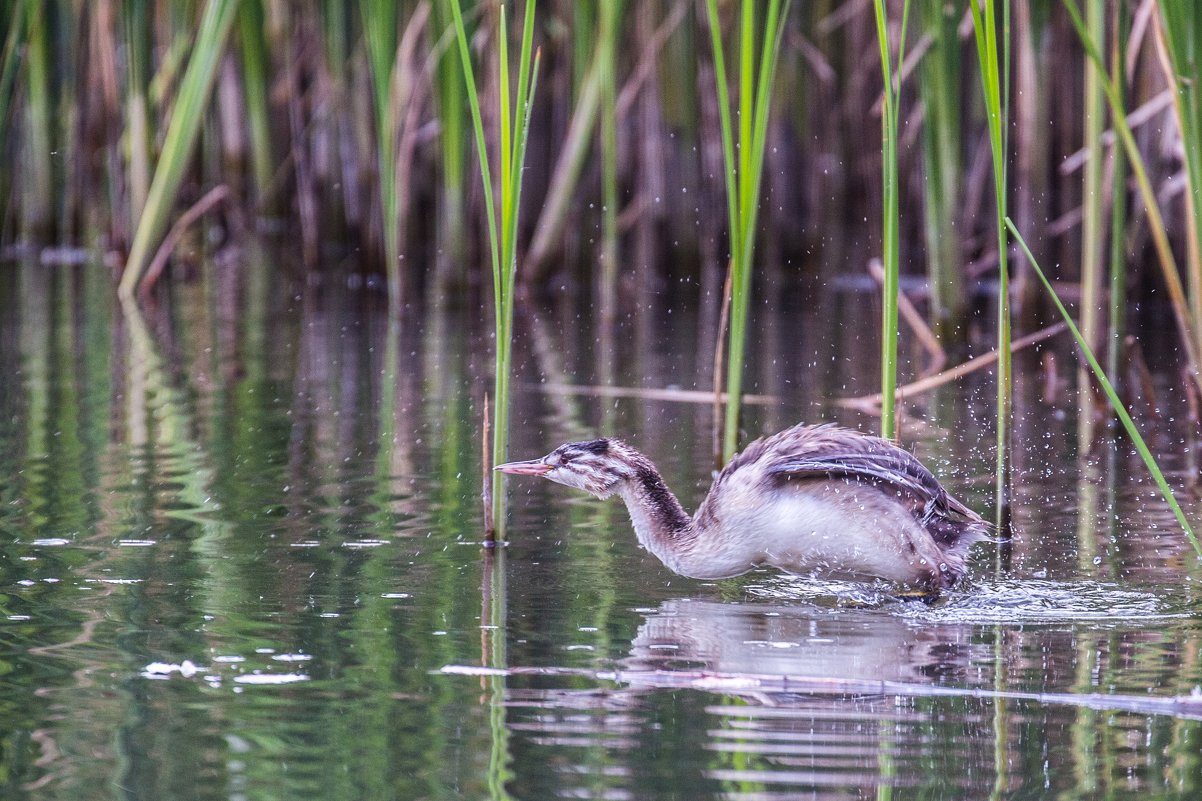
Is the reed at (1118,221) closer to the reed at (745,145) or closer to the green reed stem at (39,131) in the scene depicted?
the reed at (745,145)

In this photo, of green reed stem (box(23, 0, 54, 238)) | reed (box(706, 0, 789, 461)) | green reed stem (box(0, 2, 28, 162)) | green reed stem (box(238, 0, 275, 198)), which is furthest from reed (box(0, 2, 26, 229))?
reed (box(706, 0, 789, 461))

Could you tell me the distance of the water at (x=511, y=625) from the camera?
3688 mm

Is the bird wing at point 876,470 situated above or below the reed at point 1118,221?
below

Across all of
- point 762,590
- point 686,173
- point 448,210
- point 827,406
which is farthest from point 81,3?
point 762,590

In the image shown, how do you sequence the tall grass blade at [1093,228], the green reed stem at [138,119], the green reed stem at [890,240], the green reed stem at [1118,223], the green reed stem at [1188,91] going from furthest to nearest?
1. the green reed stem at [138,119]
2. the tall grass blade at [1093,228]
3. the green reed stem at [1118,223]
4. the green reed stem at [890,240]
5. the green reed stem at [1188,91]

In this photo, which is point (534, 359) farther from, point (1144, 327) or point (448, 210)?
point (1144, 327)

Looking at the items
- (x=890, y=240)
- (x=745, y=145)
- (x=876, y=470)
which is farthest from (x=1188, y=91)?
(x=876, y=470)

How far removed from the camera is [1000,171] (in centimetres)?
545

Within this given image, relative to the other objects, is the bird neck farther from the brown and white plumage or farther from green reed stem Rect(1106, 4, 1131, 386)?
green reed stem Rect(1106, 4, 1131, 386)

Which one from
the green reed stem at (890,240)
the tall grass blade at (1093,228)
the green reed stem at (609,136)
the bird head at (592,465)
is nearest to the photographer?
the green reed stem at (890,240)

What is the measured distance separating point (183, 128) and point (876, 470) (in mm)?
5640

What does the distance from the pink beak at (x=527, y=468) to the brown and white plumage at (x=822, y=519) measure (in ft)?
1.34

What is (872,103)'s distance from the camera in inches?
530

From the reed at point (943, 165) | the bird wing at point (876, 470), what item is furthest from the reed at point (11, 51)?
the bird wing at point (876, 470)
